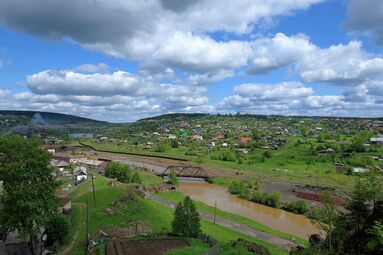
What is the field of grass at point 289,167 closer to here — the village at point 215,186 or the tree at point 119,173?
the village at point 215,186

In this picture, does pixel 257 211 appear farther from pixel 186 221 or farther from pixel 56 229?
pixel 56 229

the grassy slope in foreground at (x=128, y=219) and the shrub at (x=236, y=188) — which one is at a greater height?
the grassy slope in foreground at (x=128, y=219)

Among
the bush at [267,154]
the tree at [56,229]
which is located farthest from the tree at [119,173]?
the bush at [267,154]

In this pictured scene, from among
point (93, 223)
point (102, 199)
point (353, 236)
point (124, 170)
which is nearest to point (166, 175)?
point (124, 170)

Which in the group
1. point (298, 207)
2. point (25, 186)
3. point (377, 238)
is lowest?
point (298, 207)

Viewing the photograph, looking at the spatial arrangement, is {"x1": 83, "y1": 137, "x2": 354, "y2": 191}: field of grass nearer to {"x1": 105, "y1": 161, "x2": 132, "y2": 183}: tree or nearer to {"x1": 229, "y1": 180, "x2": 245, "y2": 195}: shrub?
{"x1": 229, "y1": 180, "x2": 245, "y2": 195}: shrub

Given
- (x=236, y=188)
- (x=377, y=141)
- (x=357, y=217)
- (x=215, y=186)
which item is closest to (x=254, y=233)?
(x=357, y=217)
